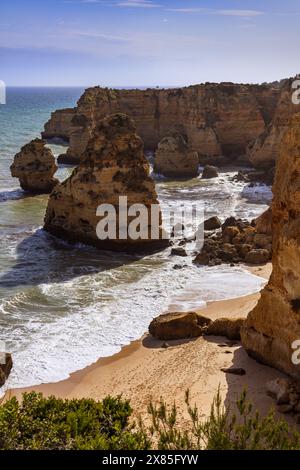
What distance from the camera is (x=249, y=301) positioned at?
1794 cm

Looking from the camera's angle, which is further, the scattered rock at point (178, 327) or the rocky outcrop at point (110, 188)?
the rocky outcrop at point (110, 188)

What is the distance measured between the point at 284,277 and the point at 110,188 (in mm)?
13602

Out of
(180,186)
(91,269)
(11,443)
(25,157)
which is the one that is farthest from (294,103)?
(11,443)

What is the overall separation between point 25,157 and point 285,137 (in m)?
27.9

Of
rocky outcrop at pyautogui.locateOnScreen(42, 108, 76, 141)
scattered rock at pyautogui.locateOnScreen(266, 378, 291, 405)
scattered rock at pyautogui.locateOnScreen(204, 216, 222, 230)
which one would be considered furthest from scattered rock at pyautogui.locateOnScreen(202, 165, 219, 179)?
scattered rock at pyautogui.locateOnScreen(266, 378, 291, 405)

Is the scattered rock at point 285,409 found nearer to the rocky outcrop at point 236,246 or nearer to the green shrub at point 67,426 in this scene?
the green shrub at point 67,426

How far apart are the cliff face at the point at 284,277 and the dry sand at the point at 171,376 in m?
0.56

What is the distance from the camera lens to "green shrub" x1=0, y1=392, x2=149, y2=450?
29.5 feet

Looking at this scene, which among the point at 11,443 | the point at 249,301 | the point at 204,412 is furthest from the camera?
the point at 249,301

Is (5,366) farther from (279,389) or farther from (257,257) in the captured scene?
(257,257)

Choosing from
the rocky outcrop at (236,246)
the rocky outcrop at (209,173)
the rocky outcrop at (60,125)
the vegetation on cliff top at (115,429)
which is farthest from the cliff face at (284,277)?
the rocky outcrop at (60,125)

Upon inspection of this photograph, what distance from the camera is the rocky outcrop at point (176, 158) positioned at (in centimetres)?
4497
